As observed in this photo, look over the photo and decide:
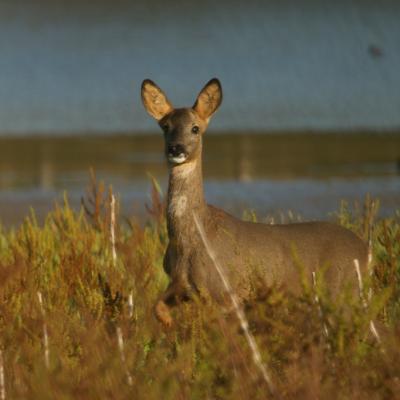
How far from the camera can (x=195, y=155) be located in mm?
8055

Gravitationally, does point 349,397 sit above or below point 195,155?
below

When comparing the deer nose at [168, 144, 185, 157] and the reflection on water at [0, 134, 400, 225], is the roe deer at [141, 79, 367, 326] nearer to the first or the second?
the deer nose at [168, 144, 185, 157]

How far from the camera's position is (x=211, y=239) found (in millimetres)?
7812

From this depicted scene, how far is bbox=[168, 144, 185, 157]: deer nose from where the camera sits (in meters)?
7.86

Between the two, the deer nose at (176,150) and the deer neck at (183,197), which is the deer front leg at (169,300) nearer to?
the deer neck at (183,197)

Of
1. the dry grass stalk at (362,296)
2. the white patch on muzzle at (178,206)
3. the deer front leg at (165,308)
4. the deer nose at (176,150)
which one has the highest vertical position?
the deer nose at (176,150)

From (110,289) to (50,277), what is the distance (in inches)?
89.8

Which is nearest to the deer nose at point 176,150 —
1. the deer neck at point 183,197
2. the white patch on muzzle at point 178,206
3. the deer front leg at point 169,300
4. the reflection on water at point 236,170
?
the deer neck at point 183,197

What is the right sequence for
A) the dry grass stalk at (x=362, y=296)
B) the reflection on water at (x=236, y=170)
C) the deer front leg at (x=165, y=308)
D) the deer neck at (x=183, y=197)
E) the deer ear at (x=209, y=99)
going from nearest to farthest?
the dry grass stalk at (x=362, y=296), the deer front leg at (x=165, y=308), the deer neck at (x=183, y=197), the deer ear at (x=209, y=99), the reflection on water at (x=236, y=170)

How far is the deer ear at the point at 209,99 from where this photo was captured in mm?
8312

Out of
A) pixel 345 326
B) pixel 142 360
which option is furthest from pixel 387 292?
pixel 142 360

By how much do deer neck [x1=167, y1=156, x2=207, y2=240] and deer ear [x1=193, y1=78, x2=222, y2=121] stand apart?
49 cm

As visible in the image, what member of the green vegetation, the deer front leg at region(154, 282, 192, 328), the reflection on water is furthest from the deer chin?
the reflection on water

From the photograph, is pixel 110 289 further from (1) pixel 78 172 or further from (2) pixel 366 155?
(2) pixel 366 155
